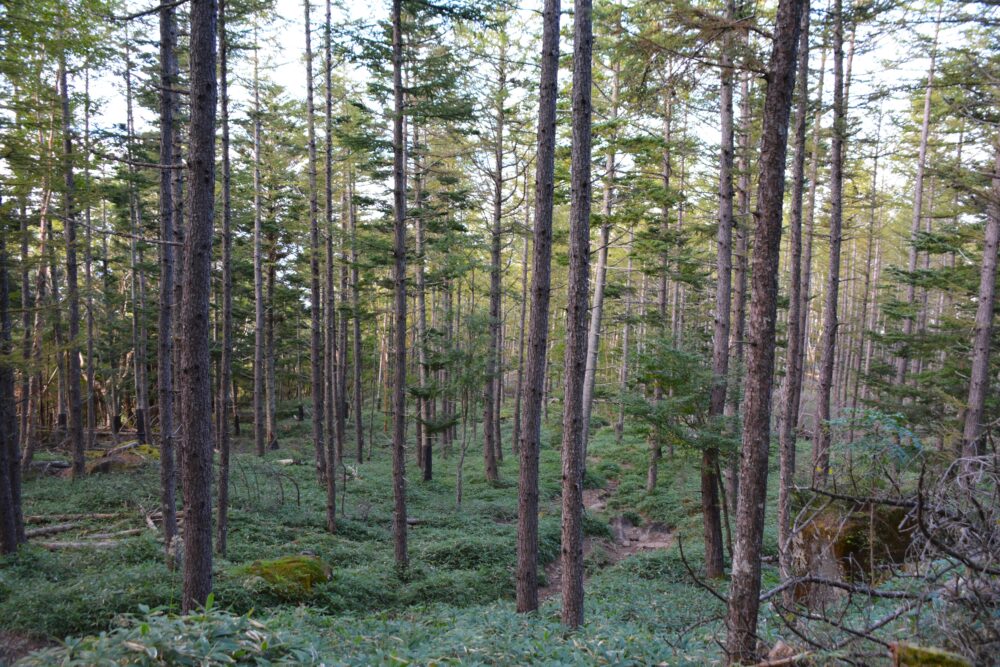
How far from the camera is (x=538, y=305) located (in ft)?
24.8

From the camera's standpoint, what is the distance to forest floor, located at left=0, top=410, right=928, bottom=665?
5.31m

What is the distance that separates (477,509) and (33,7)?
14586 millimetres

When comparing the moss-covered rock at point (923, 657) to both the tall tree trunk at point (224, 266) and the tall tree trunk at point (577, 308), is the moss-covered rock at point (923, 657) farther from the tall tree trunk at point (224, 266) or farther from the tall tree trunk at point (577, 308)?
the tall tree trunk at point (224, 266)

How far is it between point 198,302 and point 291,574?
17.9 ft

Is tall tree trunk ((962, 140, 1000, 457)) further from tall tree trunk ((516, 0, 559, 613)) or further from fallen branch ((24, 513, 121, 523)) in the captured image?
fallen branch ((24, 513, 121, 523))

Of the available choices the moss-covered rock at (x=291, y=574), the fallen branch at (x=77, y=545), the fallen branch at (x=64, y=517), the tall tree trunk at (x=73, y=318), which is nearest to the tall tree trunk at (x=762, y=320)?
the moss-covered rock at (x=291, y=574)

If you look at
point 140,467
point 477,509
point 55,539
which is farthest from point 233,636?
point 140,467

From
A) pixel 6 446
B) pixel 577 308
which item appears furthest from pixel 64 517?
pixel 577 308

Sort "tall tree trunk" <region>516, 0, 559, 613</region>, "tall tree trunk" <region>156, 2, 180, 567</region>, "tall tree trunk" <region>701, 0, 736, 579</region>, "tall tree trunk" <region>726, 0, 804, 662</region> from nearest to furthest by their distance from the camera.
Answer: "tall tree trunk" <region>726, 0, 804, 662</region> → "tall tree trunk" <region>516, 0, 559, 613</region> → "tall tree trunk" <region>156, 2, 180, 567</region> → "tall tree trunk" <region>701, 0, 736, 579</region>

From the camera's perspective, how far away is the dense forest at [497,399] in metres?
4.64

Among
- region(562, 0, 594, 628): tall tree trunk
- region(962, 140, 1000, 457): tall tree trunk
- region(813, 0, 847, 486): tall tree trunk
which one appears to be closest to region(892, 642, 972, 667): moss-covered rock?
region(562, 0, 594, 628): tall tree trunk

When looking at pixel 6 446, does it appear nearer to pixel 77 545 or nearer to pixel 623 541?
pixel 77 545

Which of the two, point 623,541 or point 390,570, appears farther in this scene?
point 623,541

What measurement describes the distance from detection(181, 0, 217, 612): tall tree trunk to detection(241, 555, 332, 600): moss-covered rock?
3065 millimetres
